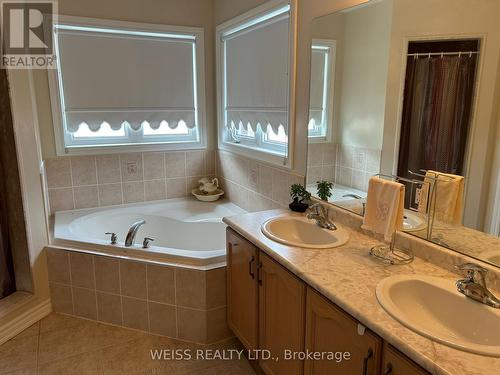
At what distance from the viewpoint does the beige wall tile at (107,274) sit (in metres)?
2.46

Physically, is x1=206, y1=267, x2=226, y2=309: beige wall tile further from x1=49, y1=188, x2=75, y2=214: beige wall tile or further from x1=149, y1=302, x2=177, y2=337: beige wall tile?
x1=49, y1=188, x2=75, y2=214: beige wall tile

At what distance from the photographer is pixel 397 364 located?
3.49 feet

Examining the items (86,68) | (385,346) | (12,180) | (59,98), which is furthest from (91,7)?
(385,346)

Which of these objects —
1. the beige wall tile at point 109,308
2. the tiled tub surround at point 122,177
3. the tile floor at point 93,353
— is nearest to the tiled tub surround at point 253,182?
the tiled tub surround at point 122,177

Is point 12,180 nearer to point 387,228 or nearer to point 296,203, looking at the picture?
point 296,203

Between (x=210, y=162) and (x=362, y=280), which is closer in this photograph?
(x=362, y=280)

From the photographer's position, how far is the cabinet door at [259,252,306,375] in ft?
5.11

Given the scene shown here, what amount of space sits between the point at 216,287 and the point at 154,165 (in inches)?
61.5

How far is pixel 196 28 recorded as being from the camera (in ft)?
10.9

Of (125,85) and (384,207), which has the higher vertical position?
(125,85)

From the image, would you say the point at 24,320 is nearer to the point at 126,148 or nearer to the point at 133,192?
the point at 133,192

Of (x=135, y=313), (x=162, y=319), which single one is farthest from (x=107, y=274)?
(x=162, y=319)

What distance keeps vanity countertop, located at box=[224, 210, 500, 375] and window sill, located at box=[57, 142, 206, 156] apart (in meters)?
1.59

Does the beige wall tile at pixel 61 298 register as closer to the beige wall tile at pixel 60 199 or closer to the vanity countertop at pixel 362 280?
the beige wall tile at pixel 60 199
